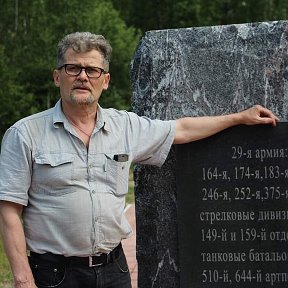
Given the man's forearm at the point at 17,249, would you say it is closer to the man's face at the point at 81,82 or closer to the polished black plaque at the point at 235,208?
the man's face at the point at 81,82

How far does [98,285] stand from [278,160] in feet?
4.03

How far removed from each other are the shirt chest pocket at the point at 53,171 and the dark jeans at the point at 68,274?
0.36 metres

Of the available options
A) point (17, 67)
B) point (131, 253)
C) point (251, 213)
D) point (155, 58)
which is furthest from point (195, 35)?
point (17, 67)

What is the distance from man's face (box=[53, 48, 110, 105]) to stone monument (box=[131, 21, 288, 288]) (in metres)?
0.62

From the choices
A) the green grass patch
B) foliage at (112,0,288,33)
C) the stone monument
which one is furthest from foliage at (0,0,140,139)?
the stone monument

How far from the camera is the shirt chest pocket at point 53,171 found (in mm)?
3475

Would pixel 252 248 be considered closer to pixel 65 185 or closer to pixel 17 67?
pixel 65 185

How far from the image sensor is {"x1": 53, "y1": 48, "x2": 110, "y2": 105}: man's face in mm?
3539

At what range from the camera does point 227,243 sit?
4.04 m

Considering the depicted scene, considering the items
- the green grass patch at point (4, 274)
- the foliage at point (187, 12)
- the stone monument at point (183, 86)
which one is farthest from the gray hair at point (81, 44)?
the foliage at point (187, 12)

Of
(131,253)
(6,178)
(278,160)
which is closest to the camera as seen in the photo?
(6,178)

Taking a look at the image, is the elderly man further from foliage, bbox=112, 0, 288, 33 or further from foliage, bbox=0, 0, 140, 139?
foliage, bbox=112, 0, 288, 33

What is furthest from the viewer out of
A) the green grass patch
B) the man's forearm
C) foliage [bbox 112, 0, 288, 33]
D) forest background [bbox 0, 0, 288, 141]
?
foliage [bbox 112, 0, 288, 33]

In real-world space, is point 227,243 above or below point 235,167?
below
